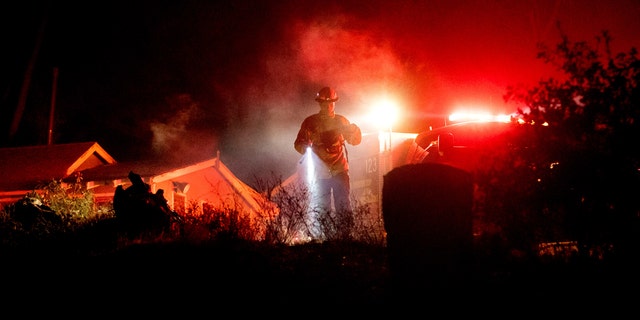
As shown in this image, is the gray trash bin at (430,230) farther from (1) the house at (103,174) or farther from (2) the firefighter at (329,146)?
(1) the house at (103,174)

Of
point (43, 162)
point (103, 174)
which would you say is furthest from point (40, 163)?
point (103, 174)

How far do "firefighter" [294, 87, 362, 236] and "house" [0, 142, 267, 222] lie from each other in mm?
7438

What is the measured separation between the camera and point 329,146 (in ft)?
25.4

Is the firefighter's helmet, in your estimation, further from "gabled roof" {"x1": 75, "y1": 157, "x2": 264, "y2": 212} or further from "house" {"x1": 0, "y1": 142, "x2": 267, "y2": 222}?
"house" {"x1": 0, "y1": 142, "x2": 267, "y2": 222}

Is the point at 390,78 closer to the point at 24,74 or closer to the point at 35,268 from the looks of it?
the point at 35,268

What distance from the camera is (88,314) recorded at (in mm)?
3607

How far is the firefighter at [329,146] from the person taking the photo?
763 cm

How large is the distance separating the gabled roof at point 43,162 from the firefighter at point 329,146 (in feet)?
42.7

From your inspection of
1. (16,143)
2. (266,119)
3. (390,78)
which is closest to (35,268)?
(390,78)

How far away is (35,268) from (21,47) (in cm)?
2293

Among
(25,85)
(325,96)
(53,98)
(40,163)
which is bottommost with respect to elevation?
(325,96)

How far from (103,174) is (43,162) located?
14.0 feet

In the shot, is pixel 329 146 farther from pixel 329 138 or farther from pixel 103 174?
pixel 103 174

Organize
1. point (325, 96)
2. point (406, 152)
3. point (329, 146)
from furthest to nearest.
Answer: point (406, 152)
point (325, 96)
point (329, 146)
